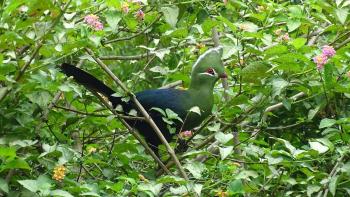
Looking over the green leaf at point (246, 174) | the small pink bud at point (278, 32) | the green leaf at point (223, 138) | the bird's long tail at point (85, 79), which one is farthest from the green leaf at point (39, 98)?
the small pink bud at point (278, 32)

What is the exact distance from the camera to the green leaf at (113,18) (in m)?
2.47

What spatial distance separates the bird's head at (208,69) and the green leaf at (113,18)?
16.6 inches

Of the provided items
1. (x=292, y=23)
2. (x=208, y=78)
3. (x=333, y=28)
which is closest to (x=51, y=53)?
(x=208, y=78)

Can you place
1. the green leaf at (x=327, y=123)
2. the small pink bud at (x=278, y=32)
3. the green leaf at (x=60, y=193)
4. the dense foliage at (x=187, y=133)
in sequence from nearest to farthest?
the green leaf at (x=60, y=193)
the dense foliage at (x=187, y=133)
the green leaf at (x=327, y=123)
the small pink bud at (x=278, y=32)

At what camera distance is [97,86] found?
8.87 feet

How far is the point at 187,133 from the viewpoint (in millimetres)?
3074

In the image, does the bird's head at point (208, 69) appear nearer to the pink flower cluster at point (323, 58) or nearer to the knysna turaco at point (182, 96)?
the knysna turaco at point (182, 96)

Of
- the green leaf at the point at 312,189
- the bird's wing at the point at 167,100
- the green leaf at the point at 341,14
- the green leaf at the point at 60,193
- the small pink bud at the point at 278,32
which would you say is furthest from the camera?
the small pink bud at the point at 278,32

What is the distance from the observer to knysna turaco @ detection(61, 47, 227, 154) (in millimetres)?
2705

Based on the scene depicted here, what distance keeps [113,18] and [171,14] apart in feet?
0.75

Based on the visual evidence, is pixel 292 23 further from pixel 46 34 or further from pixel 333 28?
pixel 46 34

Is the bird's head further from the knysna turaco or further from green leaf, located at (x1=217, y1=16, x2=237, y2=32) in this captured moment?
green leaf, located at (x1=217, y1=16, x2=237, y2=32)

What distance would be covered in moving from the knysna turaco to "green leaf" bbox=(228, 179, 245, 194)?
1.89ft

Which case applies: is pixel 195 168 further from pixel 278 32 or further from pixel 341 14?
pixel 278 32
